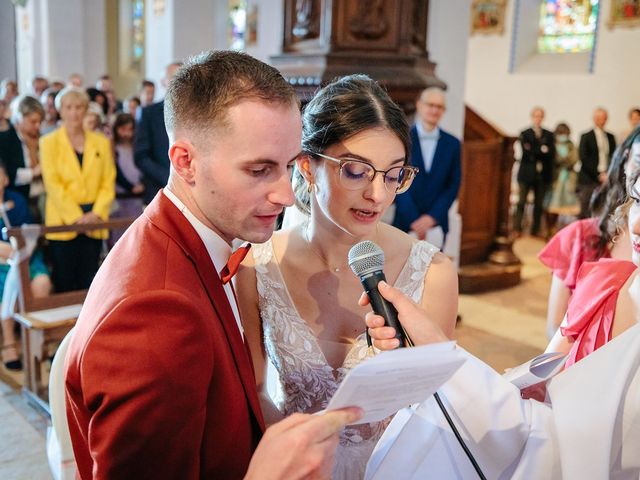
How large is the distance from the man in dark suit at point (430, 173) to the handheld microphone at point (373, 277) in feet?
10.8

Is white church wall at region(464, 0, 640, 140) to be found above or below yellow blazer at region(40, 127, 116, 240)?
above

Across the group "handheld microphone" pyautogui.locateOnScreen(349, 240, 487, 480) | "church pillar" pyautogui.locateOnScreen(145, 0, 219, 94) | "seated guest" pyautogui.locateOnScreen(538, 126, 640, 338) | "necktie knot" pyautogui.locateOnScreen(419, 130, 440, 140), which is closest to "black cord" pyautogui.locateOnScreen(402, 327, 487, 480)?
"handheld microphone" pyautogui.locateOnScreen(349, 240, 487, 480)

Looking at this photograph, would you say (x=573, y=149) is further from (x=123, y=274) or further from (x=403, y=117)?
(x=123, y=274)

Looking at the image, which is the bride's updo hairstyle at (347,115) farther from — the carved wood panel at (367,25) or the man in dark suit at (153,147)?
the man in dark suit at (153,147)

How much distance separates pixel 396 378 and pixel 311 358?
0.91 m

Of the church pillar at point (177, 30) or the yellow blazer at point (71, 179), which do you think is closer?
the yellow blazer at point (71, 179)

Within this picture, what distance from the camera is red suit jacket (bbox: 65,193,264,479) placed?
1.01 m

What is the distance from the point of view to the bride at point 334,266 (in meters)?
1.70

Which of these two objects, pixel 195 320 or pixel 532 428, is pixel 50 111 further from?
pixel 532 428

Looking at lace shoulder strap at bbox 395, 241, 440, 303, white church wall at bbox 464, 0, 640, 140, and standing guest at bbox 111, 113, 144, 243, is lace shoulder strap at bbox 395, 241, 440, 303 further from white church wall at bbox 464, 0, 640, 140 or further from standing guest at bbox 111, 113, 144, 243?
white church wall at bbox 464, 0, 640, 140

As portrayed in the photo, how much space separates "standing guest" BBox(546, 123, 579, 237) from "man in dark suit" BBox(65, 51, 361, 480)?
8.90 metres

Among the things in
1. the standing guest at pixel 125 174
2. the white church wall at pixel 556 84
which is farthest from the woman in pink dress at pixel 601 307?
the white church wall at pixel 556 84

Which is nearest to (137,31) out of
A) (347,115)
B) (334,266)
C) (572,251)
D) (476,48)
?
(476,48)

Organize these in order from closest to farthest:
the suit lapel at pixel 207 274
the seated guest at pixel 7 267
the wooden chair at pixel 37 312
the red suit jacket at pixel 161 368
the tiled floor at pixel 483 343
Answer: the red suit jacket at pixel 161 368 → the suit lapel at pixel 207 274 → the tiled floor at pixel 483 343 → the wooden chair at pixel 37 312 → the seated guest at pixel 7 267
